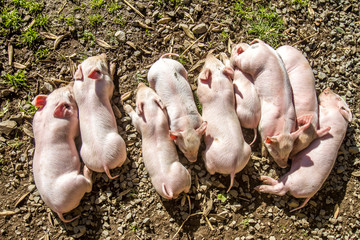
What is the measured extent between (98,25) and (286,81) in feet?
9.62

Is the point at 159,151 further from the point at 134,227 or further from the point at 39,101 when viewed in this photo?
the point at 39,101

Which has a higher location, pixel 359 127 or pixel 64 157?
pixel 359 127

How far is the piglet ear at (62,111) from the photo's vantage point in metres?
4.07

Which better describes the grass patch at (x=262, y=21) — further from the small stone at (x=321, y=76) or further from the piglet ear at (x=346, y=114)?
the piglet ear at (x=346, y=114)

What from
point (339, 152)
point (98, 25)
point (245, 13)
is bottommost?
point (339, 152)

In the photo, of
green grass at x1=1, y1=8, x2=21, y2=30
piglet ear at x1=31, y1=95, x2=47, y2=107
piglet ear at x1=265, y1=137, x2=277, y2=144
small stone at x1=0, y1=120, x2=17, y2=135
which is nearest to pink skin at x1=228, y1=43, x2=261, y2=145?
piglet ear at x1=265, y1=137, x2=277, y2=144

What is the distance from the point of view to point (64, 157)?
4051mm

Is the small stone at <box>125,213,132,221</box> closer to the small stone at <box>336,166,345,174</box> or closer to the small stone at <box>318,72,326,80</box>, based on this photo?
the small stone at <box>336,166,345,174</box>

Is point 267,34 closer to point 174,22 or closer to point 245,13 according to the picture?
point 245,13

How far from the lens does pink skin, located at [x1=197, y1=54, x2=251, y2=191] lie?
13.2ft

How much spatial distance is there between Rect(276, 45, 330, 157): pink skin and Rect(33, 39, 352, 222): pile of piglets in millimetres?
13

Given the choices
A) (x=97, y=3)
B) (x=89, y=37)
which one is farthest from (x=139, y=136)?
(x=97, y=3)

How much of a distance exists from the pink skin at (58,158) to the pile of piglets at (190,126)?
0.01 m

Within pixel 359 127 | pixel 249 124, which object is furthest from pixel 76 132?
pixel 359 127
